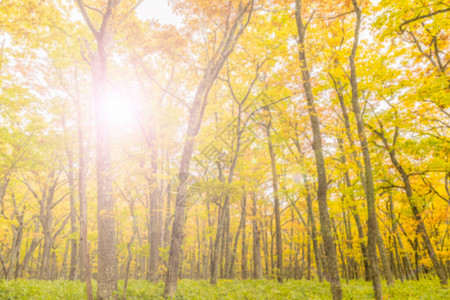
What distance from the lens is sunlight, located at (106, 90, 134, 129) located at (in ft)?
45.0

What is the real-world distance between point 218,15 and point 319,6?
4.02 m

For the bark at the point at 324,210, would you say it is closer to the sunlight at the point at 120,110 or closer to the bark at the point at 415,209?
the bark at the point at 415,209

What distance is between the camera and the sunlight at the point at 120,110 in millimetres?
13719

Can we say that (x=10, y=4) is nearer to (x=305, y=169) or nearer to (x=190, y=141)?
(x=190, y=141)

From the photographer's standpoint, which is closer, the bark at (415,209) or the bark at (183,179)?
the bark at (183,179)

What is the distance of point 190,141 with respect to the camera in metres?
9.24

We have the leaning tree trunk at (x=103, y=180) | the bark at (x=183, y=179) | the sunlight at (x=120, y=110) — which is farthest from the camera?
the sunlight at (x=120, y=110)

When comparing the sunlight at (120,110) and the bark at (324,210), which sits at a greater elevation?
the sunlight at (120,110)

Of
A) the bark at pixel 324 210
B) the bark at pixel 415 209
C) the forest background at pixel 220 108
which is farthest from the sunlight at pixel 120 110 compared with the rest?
the bark at pixel 415 209

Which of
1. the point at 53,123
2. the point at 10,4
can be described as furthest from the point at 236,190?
the point at 53,123

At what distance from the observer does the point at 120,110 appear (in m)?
15.5

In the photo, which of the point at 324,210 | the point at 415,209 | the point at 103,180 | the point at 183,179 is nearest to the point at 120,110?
the point at 103,180

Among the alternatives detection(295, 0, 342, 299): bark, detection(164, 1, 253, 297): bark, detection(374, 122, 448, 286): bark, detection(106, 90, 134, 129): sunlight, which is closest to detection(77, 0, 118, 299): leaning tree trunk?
detection(164, 1, 253, 297): bark

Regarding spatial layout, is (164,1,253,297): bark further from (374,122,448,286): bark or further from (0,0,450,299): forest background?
(374,122,448,286): bark
